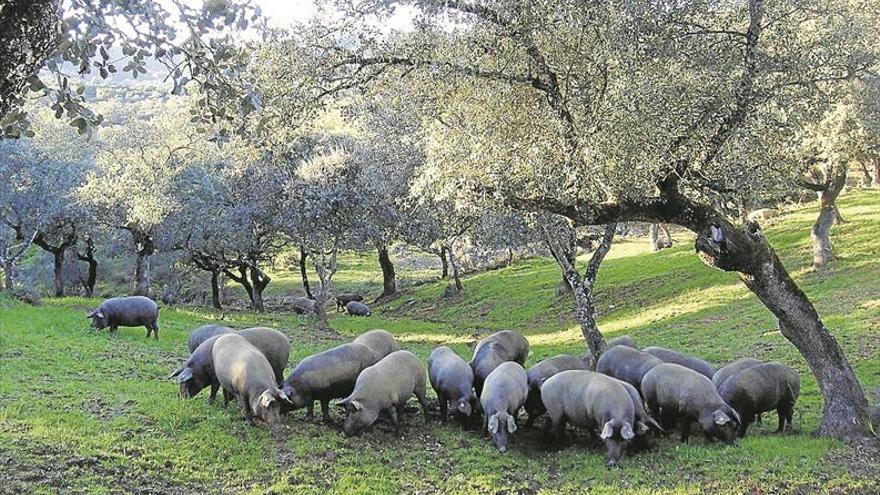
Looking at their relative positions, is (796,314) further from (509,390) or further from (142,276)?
(142,276)

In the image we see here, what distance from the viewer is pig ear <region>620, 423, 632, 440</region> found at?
1061 centimetres

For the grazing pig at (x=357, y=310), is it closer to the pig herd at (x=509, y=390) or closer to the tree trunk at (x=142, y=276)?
the tree trunk at (x=142, y=276)

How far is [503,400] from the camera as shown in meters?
11.9

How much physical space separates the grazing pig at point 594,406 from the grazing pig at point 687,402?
103 cm

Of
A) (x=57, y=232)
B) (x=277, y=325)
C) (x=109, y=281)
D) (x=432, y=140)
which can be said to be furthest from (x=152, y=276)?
(x=432, y=140)

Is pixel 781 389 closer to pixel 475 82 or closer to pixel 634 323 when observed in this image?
pixel 475 82

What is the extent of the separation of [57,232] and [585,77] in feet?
103

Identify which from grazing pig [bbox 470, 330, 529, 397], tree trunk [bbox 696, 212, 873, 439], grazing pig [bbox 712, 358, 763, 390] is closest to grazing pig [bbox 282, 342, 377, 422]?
grazing pig [bbox 470, 330, 529, 397]

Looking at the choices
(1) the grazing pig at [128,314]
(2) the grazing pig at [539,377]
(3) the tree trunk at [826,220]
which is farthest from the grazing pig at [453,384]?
(3) the tree trunk at [826,220]

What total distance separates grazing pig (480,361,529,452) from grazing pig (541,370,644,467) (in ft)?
1.60

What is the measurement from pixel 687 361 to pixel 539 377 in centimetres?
323

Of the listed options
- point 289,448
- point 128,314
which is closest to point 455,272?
point 128,314

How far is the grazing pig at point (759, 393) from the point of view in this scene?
480 inches

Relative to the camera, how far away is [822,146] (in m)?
25.0
